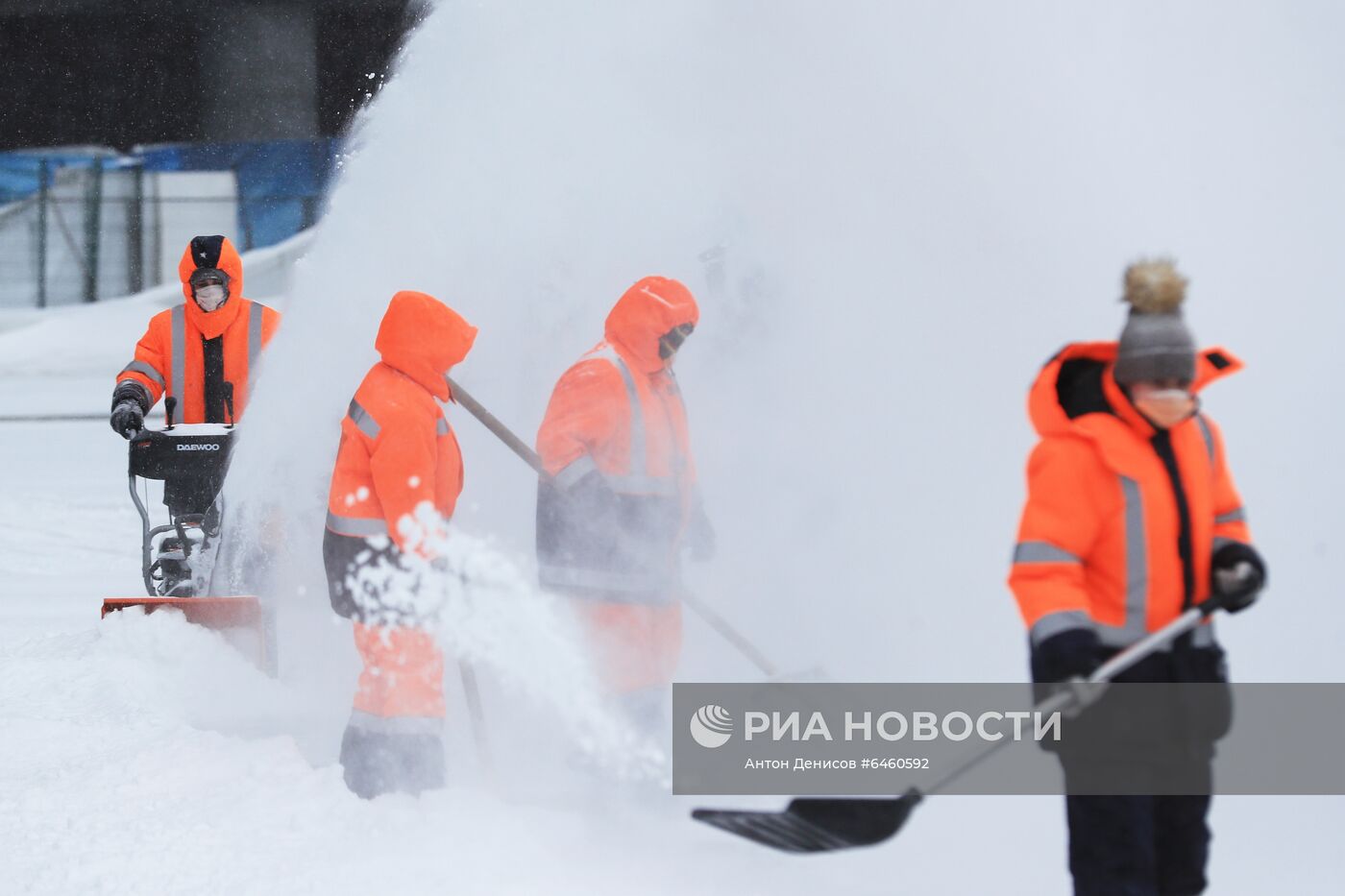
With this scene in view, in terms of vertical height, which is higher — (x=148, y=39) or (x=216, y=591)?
(x=148, y=39)

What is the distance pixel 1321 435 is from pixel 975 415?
1.48m

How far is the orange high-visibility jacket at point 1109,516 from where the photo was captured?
9.00 feet

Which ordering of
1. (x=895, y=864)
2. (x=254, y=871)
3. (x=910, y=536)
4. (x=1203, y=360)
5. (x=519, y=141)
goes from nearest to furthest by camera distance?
(x=1203, y=360)
(x=254, y=871)
(x=895, y=864)
(x=910, y=536)
(x=519, y=141)

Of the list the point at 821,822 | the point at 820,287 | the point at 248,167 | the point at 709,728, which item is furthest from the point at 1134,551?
the point at 248,167

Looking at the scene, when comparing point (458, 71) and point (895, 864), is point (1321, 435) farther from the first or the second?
point (458, 71)

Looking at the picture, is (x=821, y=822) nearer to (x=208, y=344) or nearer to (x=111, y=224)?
(x=208, y=344)

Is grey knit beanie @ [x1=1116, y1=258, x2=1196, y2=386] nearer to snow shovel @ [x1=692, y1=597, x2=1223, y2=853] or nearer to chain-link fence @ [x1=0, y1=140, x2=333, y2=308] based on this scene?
snow shovel @ [x1=692, y1=597, x2=1223, y2=853]

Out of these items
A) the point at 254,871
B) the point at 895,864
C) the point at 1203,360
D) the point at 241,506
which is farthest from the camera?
the point at 241,506

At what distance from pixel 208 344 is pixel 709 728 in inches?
118

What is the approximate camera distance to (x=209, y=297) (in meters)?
5.82

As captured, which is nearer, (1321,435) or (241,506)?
(241,506)

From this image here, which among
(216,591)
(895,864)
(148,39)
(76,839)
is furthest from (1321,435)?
(148,39)

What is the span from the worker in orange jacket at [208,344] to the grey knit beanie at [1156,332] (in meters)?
4.08

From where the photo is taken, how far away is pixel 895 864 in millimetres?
3844
